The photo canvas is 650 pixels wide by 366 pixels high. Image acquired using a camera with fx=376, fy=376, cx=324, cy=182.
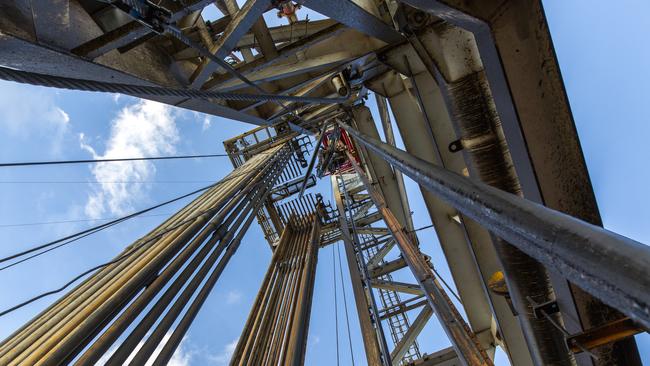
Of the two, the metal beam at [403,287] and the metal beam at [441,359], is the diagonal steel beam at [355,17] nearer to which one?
the metal beam at [403,287]

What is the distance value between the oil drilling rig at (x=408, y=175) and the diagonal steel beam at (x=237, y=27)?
0.05 feet

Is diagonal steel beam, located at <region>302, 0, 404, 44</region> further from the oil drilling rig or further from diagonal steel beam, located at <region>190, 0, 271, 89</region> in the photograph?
diagonal steel beam, located at <region>190, 0, 271, 89</region>

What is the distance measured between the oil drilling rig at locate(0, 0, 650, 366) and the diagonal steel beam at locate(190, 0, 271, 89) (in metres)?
0.01

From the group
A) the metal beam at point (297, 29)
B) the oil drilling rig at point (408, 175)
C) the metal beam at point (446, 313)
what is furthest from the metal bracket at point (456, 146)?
the metal beam at point (297, 29)

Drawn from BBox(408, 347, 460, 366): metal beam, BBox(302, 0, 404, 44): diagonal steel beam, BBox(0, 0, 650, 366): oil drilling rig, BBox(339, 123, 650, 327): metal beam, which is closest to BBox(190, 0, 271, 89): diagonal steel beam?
BBox(0, 0, 650, 366): oil drilling rig

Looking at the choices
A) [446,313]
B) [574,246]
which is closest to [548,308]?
[446,313]

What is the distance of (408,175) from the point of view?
6.20 ft

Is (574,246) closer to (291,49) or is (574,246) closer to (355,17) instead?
(355,17)

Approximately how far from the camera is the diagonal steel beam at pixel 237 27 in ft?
9.28

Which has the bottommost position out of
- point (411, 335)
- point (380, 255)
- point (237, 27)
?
point (411, 335)

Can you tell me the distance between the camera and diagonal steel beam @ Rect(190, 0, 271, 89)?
9.28 ft

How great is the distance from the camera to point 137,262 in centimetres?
262

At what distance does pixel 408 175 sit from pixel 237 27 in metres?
1.92

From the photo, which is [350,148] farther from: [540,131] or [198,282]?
[540,131]
